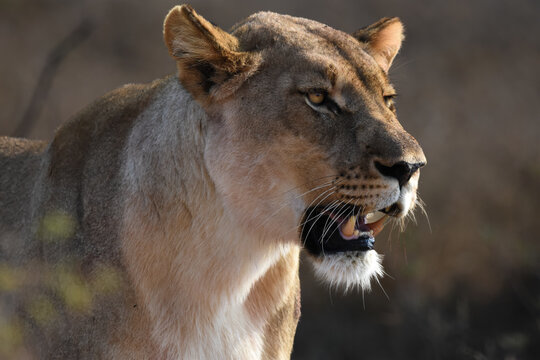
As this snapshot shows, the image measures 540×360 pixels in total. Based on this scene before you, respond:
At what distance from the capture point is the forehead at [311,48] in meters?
2.81

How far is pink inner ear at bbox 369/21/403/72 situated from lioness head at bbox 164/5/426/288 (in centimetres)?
41

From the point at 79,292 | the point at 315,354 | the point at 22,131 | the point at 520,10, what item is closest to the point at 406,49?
the point at 520,10

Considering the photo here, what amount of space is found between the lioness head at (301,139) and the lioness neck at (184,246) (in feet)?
0.23

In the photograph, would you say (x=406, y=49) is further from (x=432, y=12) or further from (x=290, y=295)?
(x=290, y=295)

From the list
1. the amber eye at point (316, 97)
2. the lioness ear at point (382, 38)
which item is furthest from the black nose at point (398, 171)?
the lioness ear at point (382, 38)

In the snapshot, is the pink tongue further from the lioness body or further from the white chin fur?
the lioness body

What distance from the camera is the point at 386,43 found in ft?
11.3

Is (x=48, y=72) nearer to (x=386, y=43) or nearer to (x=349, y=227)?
(x=386, y=43)

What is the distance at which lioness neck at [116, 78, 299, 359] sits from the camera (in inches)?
115

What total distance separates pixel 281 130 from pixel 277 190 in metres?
0.23

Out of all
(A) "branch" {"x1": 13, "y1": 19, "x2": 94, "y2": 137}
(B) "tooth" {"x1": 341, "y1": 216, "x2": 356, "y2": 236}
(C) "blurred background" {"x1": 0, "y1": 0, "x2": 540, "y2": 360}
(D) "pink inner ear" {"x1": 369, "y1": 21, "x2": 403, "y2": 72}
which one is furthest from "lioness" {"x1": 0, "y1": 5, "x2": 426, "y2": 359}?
(A) "branch" {"x1": 13, "y1": 19, "x2": 94, "y2": 137}

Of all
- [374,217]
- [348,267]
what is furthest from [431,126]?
[348,267]

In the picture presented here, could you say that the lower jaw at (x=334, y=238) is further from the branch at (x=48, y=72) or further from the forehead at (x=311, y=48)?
the branch at (x=48, y=72)

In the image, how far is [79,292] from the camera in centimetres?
290
